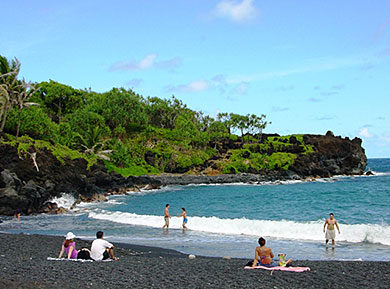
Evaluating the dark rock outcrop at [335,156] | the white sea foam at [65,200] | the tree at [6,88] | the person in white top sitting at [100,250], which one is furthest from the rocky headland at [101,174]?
the person in white top sitting at [100,250]

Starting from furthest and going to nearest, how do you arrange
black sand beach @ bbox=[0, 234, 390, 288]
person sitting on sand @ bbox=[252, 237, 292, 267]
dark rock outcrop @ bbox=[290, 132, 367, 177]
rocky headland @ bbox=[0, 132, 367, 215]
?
dark rock outcrop @ bbox=[290, 132, 367, 177], rocky headland @ bbox=[0, 132, 367, 215], person sitting on sand @ bbox=[252, 237, 292, 267], black sand beach @ bbox=[0, 234, 390, 288]

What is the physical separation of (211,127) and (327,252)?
86.1 meters

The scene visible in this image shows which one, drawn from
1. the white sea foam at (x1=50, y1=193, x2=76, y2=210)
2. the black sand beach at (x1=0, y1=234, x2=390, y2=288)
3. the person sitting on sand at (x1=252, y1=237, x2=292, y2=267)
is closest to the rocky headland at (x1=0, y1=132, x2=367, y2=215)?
the white sea foam at (x1=50, y1=193, x2=76, y2=210)

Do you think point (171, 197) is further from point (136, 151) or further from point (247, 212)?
point (136, 151)

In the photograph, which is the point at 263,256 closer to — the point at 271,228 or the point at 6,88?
the point at 271,228

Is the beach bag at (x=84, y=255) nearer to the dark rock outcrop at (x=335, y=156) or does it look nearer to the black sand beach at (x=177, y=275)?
the black sand beach at (x=177, y=275)

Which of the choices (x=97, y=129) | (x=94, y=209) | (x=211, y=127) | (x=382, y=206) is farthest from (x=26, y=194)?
(x=211, y=127)

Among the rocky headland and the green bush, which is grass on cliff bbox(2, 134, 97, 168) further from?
the green bush

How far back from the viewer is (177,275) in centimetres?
1202

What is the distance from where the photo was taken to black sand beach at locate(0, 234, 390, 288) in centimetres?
1049

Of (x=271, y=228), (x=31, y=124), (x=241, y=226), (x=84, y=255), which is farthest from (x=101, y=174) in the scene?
(x=84, y=255)

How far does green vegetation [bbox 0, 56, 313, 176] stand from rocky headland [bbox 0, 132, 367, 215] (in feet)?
6.22

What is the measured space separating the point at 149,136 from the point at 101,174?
1320 inches

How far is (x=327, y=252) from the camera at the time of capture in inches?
714
